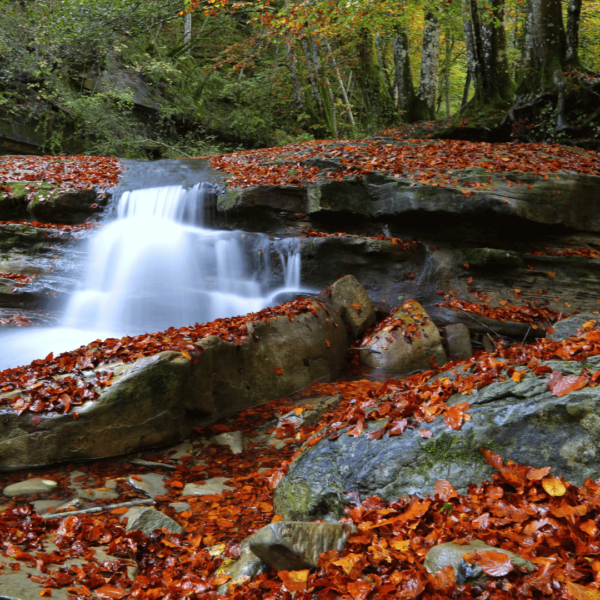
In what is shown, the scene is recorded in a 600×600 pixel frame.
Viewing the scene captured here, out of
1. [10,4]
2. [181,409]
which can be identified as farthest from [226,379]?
[10,4]

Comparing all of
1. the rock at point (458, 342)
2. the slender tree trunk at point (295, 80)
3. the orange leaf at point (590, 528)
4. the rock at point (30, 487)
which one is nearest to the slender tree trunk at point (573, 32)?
the rock at point (458, 342)

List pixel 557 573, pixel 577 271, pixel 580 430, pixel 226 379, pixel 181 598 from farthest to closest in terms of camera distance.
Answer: pixel 577 271
pixel 226 379
pixel 580 430
pixel 181 598
pixel 557 573

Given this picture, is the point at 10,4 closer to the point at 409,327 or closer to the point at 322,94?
the point at 322,94

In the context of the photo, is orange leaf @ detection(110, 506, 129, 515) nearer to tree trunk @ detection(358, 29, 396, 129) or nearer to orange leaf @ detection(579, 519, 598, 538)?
orange leaf @ detection(579, 519, 598, 538)

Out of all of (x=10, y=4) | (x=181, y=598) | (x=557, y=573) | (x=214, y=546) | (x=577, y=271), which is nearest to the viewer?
(x=557, y=573)

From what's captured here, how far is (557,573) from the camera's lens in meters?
2.01

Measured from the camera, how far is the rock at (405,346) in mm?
7289

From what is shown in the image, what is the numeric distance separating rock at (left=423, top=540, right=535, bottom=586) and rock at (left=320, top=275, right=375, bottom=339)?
5.79 m

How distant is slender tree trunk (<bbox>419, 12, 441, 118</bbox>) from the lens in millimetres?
15797

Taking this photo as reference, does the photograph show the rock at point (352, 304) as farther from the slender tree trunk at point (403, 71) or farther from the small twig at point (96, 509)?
the slender tree trunk at point (403, 71)

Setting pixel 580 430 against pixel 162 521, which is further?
pixel 162 521

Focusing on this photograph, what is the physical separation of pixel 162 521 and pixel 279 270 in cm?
668

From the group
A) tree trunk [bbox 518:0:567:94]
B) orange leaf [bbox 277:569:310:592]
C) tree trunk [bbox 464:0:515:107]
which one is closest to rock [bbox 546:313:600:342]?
orange leaf [bbox 277:569:310:592]

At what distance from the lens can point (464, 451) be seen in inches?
121
